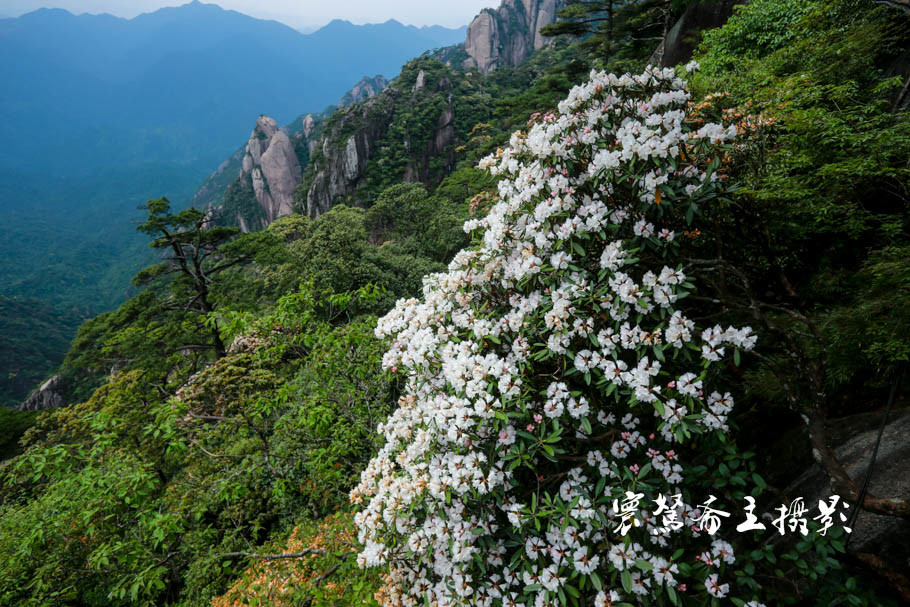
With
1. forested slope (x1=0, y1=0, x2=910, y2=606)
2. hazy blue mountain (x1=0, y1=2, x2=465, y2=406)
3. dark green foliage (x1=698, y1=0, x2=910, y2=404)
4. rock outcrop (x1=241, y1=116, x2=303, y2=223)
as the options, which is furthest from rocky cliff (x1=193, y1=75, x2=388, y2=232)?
dark green foliage (x1=698, y1=0, x2=910, y2=404)

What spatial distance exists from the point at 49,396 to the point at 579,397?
30407mm

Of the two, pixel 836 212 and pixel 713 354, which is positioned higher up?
pixel 836 212

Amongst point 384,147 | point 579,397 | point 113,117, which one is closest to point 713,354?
point 579,397

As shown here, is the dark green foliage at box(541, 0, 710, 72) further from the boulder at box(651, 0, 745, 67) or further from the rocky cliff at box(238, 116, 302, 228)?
the rocky cliff at box(238, 116, 302, 228)

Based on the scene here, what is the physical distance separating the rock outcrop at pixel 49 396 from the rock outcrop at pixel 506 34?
68598mm

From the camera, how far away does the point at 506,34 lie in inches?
2662

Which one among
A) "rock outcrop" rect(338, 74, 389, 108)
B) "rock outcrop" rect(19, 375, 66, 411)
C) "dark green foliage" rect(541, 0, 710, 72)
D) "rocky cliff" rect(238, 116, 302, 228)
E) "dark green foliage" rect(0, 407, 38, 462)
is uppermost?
"rock outcrop" rect(338, 74, 389, 108)

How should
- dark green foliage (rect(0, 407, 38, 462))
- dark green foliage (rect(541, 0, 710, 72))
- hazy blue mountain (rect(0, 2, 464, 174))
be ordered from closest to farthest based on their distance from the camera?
dark green foliage (rect(0, 407, 38, 462)) → dark green foliage (rect(541, 0, 710, 72)) → hazy blue mountain (rect(0, 2, 464, 174))

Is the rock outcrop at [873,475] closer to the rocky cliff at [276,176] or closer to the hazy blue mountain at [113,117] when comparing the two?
the hazy blue mountain at [113,117]

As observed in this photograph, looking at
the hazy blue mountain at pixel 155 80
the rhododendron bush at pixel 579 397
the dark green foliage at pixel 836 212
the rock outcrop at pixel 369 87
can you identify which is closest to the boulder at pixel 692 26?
the dark green foliage at pixel 836 212

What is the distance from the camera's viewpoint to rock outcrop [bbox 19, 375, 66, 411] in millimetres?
21094

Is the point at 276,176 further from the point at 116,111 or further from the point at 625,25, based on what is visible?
the point at 116,111

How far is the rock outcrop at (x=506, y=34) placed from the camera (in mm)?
66562

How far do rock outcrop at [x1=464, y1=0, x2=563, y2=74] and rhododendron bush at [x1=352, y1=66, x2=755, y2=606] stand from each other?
248 ft
